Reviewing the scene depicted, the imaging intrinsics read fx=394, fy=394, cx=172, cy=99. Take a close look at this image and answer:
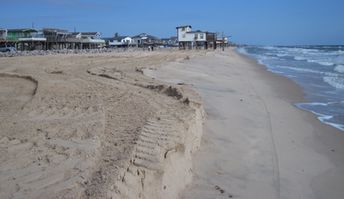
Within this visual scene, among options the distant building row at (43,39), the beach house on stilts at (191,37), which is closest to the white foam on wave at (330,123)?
the distant building row at (43,39)

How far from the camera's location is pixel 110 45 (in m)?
93.9

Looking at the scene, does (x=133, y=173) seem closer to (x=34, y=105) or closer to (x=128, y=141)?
(x=128, y=141)

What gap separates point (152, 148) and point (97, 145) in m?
0.68

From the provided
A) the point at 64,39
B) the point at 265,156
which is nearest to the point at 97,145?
the point at 265,156

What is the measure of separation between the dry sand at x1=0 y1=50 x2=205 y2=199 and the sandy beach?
1 centimetres

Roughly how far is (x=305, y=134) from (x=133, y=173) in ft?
19.7

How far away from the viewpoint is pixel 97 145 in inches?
183

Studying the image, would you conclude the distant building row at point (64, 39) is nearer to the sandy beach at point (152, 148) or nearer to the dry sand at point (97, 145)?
the sandy beach at point (152, 148)

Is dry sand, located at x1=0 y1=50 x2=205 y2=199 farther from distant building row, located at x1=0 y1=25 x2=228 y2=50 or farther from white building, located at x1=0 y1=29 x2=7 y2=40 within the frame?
distant building row, located at x1=0 y1=25 x2=228 y2=50

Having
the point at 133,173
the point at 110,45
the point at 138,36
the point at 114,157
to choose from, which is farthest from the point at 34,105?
the point at 138,36

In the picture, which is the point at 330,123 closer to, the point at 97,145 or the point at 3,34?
the point at 97,145

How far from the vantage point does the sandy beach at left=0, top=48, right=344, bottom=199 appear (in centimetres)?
370

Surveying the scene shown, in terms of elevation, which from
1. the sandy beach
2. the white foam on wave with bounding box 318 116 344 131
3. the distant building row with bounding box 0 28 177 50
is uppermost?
the distant building row with bounding box 0 28 177 50

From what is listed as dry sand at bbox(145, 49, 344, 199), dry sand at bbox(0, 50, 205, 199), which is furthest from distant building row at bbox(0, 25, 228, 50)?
dry sand at bbox(0, 50, 205, 199)
